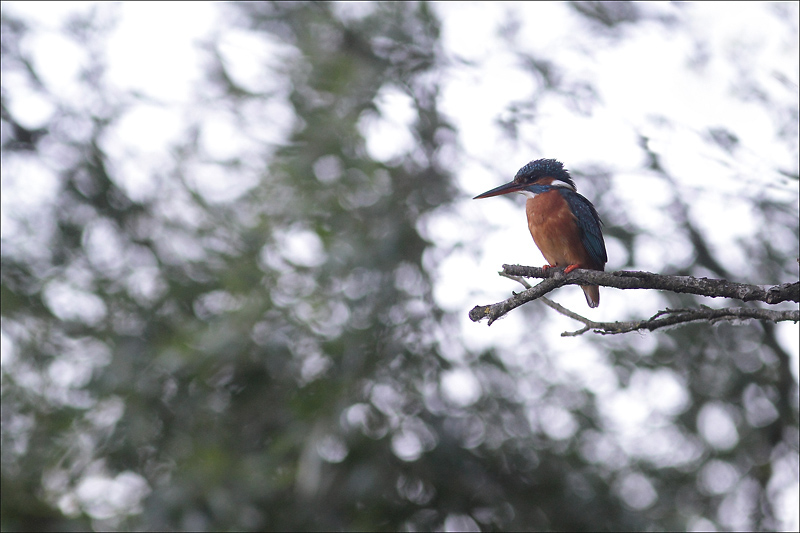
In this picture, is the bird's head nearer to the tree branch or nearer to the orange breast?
the orange breast

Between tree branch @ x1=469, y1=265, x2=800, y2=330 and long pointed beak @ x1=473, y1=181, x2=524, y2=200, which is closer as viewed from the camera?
tree branch @ x1=469, y1=265, x2=800, y2=330

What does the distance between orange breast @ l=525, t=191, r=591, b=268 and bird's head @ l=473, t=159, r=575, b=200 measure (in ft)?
0.51

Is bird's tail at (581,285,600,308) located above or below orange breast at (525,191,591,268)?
below

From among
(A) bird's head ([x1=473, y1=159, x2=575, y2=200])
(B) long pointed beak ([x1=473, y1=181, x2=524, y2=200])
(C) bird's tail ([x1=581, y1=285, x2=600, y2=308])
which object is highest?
A: (A) bird's head ([x1=473, y1=159, x2=575, y2=200])

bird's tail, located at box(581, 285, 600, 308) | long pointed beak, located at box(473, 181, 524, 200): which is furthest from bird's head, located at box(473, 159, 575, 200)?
bird's tail, located at box(581, 285, 600, 308)

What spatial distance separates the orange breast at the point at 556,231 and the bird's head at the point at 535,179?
15cm

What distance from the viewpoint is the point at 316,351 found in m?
4.21

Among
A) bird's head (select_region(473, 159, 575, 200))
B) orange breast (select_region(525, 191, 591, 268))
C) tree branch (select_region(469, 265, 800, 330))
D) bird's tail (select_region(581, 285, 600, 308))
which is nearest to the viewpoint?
tree branch (select_region(469, 265, 800, 330))

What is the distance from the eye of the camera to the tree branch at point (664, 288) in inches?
50.6

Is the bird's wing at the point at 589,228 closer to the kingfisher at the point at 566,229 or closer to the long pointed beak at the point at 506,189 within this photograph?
the kingfisher at the point at 566,229

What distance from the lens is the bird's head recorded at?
3.32m

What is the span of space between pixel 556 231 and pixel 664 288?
1593mm

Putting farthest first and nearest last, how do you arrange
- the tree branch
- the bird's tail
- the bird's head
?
1. the bird's head
2. the bird's tail
3. the tree branch

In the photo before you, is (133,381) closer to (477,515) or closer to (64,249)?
(64,249)
